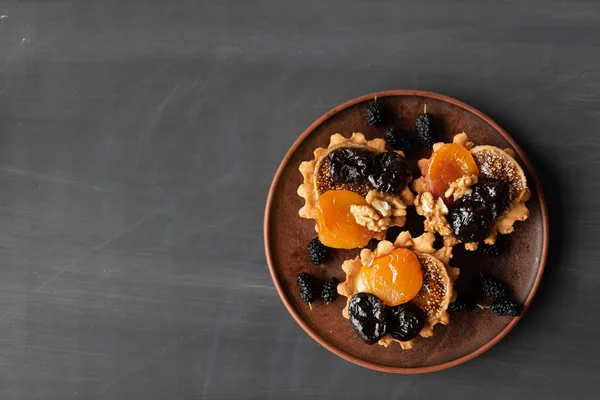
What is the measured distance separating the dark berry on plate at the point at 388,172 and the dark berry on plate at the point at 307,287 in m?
0.47

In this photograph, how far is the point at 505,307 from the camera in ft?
7.75

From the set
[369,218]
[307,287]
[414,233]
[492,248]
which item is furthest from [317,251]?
[492,248]

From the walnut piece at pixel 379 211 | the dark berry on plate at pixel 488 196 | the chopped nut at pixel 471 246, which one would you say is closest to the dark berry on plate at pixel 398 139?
the walnut piece at pixel 379 211

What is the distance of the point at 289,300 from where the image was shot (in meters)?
2.52

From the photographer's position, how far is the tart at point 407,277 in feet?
7.48

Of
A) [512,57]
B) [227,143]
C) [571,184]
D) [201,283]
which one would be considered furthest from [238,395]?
[512,57]

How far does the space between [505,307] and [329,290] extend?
26.8 inches

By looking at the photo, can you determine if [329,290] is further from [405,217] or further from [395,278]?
[405,217]

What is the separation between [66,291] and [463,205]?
1773 millimetres

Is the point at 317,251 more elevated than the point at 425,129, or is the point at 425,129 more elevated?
the point at 425,129

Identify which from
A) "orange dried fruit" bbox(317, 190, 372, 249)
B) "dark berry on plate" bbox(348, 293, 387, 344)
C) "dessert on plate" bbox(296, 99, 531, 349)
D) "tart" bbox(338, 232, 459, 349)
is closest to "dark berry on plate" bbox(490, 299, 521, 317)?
"dessert on plate" bbox(296, 99, 531, 349)

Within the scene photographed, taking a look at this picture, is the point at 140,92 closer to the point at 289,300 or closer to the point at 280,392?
the point at 289,300

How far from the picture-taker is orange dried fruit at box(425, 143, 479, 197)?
230 centimetres

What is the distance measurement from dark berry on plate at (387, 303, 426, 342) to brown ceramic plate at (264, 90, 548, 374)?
0.20 meters
